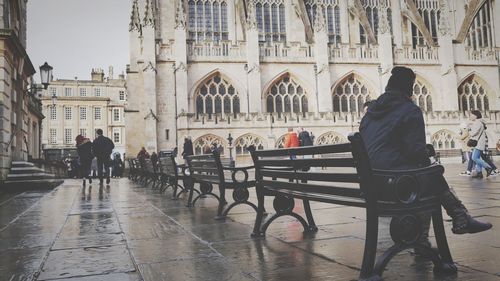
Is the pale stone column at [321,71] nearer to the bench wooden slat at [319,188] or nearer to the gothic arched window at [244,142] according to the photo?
the gothic arched window at [244,142]

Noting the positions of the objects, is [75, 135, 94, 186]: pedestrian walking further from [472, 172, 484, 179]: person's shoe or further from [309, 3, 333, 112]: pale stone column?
[309, 3, 333, 112]: pale stone column

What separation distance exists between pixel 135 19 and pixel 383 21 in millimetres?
16918

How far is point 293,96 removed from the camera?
2836 cm

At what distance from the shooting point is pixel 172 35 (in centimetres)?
2784

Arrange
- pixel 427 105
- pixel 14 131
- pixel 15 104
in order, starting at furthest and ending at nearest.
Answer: pixel 427 105
pixel 15 104
pixel 14 131

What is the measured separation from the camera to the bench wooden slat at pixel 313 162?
2.84 m

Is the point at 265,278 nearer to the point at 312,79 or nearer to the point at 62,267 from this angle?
the point at 62,267

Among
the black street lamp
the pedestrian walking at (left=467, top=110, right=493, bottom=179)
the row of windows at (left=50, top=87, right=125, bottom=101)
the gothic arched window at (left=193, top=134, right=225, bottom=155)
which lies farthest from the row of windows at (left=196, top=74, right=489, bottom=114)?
the row of windows at (left=50, top=87, right=125, bottom=101)

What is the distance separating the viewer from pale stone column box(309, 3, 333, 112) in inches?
1086

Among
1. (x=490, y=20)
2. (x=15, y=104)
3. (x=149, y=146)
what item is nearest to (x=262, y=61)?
(x=149, y=146)

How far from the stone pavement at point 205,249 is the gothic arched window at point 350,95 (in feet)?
78.0

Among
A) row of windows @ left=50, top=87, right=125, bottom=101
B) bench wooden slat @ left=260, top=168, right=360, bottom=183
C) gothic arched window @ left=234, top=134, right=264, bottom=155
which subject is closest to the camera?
bench wooden slat @ left=260, top=168, right=360, bottom=183

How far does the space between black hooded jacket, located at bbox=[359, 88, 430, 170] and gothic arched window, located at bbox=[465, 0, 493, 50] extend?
3584 centimetres

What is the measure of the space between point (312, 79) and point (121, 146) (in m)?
44.4
